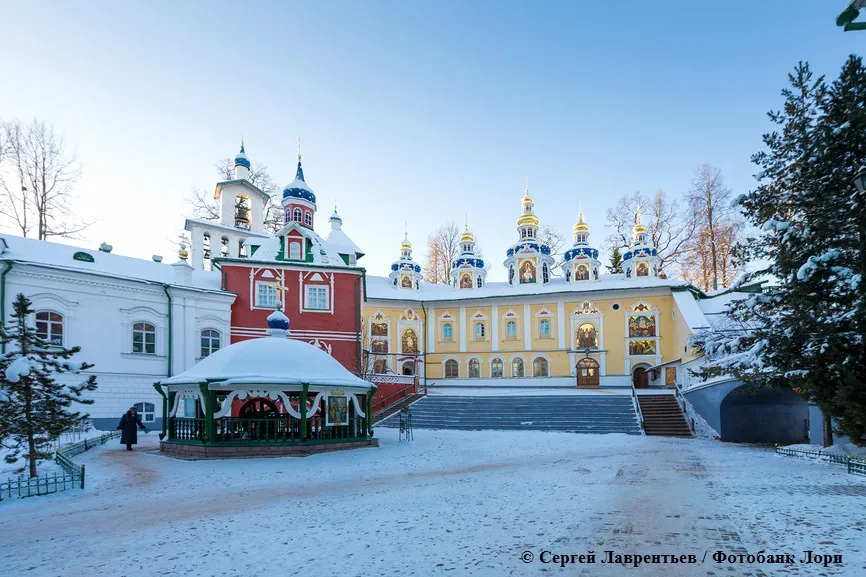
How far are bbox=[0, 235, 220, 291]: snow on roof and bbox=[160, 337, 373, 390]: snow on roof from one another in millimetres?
10526

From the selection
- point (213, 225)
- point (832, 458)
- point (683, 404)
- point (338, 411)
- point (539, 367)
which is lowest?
point (683, 404)

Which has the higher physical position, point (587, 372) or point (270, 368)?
point (270, 368)

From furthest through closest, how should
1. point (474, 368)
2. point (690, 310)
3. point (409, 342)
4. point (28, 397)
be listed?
point (409, 342)
point (474, 368)
point (690, 310)
point (28, 397)

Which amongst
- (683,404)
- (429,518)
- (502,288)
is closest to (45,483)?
(429,518)

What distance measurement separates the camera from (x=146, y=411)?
23719 millimetres

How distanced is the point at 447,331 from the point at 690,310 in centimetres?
1748

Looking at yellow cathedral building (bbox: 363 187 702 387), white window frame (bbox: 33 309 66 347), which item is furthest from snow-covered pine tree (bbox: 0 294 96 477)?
yellow cathedral building (bbox: 363 187 702 387)

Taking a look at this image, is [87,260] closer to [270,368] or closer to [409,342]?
[270,368]

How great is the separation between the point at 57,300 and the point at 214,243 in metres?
11.7

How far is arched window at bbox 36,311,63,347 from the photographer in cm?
2144

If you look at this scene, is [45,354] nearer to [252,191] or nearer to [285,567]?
[285,567]

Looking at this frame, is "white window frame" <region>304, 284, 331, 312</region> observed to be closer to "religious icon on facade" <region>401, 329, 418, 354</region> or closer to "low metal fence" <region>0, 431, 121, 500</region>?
"religious icon on facade" <region>401, 329, 418, 354</region>

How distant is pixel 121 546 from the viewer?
623cm

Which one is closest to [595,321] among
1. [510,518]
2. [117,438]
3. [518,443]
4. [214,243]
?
[518,443]
